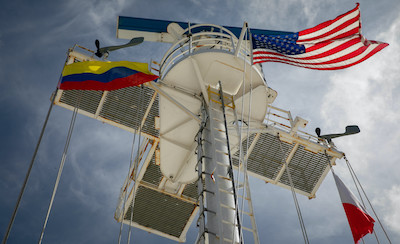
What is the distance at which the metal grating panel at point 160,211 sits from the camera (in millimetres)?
15438

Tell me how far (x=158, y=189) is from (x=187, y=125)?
18.7 feet

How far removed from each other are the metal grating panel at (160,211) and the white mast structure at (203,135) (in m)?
0.05

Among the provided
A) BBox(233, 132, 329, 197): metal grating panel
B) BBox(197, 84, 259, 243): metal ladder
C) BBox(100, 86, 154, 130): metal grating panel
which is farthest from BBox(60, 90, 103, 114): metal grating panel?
BBox(233, 132, 329, 197): metal grating panel

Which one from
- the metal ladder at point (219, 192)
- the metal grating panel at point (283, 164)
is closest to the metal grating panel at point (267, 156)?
the metal grating panel at point (283, 164)

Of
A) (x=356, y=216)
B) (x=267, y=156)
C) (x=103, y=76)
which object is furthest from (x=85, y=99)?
(x=356, y=216)

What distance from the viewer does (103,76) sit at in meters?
8.77

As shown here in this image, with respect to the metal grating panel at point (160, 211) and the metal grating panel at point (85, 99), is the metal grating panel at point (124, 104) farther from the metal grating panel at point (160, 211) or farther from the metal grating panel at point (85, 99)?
the metal grating panel at point (160, 211)

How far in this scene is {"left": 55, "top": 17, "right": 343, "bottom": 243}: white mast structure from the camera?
727cm


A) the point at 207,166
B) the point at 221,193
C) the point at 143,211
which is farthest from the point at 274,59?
the point at 143,211

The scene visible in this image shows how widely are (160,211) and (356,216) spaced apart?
8957 millimetres

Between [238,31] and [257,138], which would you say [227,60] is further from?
[238,31]

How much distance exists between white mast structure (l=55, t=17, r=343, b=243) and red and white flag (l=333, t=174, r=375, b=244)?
1.85m

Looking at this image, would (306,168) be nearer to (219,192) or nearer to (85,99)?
(219,192)

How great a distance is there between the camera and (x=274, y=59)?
8.91 meters
